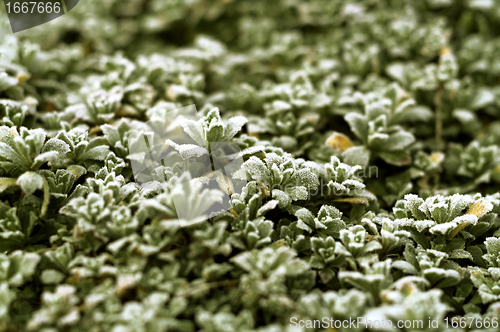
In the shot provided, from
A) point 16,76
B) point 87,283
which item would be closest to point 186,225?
point 87,283

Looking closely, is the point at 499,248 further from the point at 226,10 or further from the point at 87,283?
the point at 226,10

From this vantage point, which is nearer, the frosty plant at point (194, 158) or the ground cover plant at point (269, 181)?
the ground cover plant at point (269, 181)

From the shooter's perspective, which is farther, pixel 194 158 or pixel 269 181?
pixel 194 158

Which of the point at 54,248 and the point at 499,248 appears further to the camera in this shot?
the point at 499,248

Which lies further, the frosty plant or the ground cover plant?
the frosty plant
